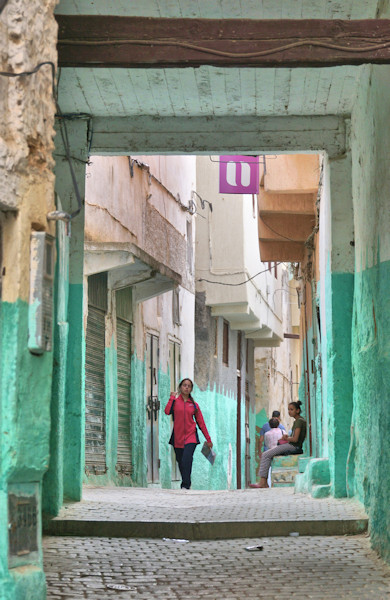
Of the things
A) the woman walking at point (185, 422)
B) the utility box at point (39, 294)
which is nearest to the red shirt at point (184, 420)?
the woman walking at point (185, 422)

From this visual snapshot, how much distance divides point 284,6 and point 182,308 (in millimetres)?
12142

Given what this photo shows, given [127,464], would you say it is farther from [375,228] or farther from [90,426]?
[375,228]

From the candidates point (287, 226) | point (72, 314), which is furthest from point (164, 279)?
point (72, 314)

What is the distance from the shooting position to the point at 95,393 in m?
12.8

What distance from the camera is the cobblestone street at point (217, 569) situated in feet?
19.6

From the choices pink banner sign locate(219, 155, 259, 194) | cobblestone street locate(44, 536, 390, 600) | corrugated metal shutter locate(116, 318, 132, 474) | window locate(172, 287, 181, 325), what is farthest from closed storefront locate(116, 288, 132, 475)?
cobblestone street locate(44, 536, 390, 600)

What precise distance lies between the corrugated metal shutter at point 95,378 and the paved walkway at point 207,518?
2.29m

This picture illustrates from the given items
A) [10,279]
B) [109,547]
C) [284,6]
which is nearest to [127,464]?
[109,547]

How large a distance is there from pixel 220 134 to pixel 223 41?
4077mm

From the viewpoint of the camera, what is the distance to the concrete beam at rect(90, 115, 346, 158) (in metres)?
10.1

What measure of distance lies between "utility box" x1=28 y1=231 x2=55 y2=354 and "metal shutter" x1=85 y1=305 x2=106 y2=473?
7151mm

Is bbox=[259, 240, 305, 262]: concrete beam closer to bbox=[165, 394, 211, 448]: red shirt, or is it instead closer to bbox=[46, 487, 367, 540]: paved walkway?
bbox=[165, 394, 211, 448]: red shirt

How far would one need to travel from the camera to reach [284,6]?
7809 millimetres

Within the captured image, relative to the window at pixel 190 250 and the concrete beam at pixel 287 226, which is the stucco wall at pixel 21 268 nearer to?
the concrete beam at pixel 287 226
